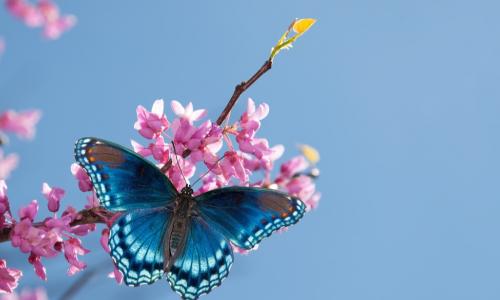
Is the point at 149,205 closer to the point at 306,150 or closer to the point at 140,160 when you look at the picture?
the point at 140,160

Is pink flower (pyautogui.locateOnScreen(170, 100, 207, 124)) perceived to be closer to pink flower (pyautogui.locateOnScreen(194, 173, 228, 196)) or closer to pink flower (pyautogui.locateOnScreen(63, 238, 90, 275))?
pink flower (pyautogui.locateOnScreen(194, 173, 228, 196))

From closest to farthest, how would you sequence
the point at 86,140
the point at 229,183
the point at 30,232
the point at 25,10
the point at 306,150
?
1. the point at 30,232
2. the point at 86,140
3. the point at 229,183
4. the point at 306,150
5. the point at 25,10

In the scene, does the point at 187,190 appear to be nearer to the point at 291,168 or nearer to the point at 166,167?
the point at 166,167

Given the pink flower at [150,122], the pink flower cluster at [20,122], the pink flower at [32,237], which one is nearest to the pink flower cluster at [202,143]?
the pink flower at [150,122]

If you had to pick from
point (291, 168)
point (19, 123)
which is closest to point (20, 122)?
point (19, 123)

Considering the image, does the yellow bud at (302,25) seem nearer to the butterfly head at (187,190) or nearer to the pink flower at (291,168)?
the butterfly head at (187,190)

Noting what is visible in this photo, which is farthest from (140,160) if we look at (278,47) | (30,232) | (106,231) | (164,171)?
(278,47)

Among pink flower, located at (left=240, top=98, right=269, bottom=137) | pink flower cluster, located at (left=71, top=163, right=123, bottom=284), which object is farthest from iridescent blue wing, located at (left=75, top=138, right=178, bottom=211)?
pink flower, located at (left=240, top=98, right=269, bottom=137)
